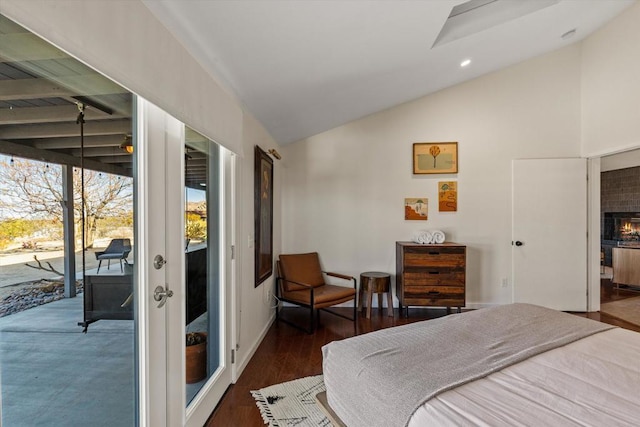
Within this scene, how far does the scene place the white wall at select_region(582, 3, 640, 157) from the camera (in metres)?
3.10

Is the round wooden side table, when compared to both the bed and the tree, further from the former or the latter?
the tree

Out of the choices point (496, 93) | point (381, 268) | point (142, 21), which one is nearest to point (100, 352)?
point (142, 21)

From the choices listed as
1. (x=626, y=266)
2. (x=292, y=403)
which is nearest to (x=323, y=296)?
(x=292, y=403)

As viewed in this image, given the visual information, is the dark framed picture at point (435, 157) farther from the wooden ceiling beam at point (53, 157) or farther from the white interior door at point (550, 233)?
the wooden ceiling beam at point (53, 157)

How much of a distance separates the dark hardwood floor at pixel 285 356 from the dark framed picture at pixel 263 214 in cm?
64

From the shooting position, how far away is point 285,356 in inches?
103

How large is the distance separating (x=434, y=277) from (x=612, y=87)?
3007 mm

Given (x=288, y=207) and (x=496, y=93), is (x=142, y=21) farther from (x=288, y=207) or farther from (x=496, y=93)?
(x=496, y=93)

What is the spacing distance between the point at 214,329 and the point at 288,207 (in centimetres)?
232

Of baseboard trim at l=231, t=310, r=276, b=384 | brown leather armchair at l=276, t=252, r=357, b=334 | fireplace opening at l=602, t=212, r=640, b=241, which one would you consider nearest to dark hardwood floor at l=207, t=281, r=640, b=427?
baseboard trim at l=231, t=310, r=276, b=384

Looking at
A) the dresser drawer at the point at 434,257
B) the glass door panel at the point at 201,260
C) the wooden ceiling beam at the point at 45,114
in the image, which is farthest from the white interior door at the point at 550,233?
the wooden ceiling beam at the point at 45,114

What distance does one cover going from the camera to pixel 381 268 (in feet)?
13.3

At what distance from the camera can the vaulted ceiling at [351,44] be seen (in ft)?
5.10

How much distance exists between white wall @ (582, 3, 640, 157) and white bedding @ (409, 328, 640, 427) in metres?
3.11
